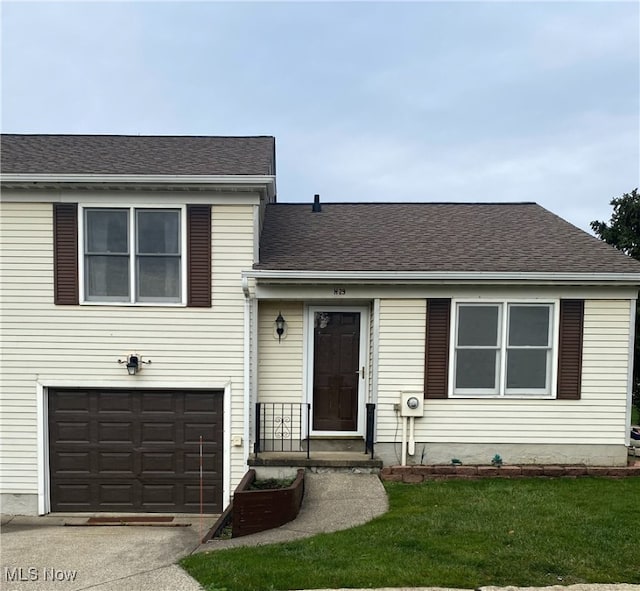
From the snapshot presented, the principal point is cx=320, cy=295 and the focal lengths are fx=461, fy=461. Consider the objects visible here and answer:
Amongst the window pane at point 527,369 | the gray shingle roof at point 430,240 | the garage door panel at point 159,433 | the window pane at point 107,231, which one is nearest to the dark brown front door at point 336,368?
the gray shingle roof at point 430,240

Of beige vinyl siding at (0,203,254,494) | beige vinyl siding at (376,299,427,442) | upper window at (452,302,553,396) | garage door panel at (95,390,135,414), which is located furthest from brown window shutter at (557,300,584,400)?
garage door panel at (95,390,135,414)

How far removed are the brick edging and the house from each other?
0.26 m

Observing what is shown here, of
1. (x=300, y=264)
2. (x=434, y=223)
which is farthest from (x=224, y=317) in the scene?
(x=434, y=223)

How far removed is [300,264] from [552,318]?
4003 millimetres

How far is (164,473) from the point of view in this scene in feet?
24.5

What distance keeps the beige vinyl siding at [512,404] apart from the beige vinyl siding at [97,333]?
237cm

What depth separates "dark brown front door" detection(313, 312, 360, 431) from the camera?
304 inches

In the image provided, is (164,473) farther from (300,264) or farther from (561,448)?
Answer: (561,448)

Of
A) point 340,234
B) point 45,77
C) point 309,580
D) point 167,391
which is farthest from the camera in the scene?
point 45,77

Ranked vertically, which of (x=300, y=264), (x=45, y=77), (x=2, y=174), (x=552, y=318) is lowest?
(x=552, y=318)

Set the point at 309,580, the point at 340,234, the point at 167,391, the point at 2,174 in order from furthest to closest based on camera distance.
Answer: the point at 340,234
the point at 167,391
the point at 2,174
the point at 309,580

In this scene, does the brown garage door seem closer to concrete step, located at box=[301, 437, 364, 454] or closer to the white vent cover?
concrete step, located at box=[301, 437, 364, 454]

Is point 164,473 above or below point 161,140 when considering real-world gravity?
below

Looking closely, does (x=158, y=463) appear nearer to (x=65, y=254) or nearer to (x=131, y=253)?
(x=131, y=253)
